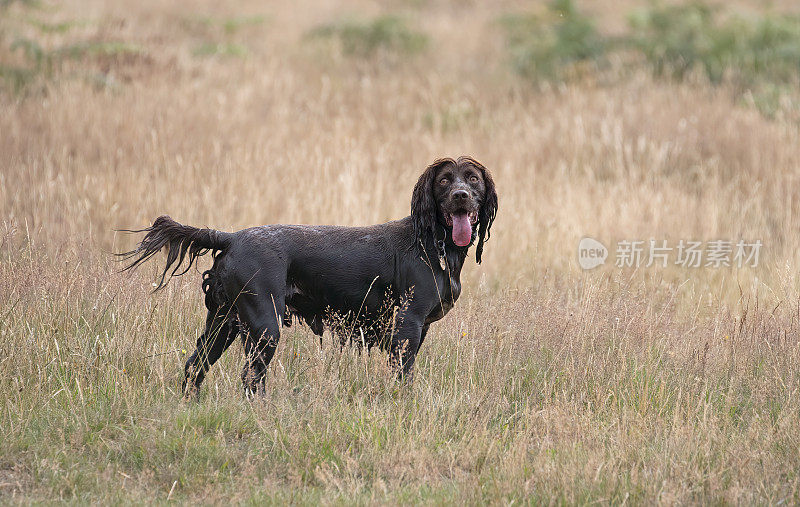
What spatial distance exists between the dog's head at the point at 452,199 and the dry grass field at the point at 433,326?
0.86m

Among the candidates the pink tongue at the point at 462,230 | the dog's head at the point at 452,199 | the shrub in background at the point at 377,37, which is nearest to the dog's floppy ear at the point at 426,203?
the dog's head at the point at 452,199

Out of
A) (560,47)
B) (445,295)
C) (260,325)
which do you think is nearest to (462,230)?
(445,295)

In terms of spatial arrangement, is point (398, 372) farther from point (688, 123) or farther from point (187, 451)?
point (688, 123)

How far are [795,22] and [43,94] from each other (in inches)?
532

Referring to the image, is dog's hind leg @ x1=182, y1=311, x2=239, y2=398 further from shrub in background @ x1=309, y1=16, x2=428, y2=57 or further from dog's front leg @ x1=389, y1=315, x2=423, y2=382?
shrub in background @ x1=309, y1=16, x2=428, y2=57

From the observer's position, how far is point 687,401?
504 cm

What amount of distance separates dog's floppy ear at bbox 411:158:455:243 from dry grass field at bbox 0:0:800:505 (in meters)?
0.83

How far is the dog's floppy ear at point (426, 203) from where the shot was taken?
509 centimetres

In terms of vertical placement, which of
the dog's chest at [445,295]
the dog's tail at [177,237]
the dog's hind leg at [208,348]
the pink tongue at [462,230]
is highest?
the pink tongue at [462,230]

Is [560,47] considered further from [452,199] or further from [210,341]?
[210,341]

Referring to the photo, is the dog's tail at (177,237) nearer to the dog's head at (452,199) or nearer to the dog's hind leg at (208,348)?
the dog's hind leg at (208,348)

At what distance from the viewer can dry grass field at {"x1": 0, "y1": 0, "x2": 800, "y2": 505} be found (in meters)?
4.27

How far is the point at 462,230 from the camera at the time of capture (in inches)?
198

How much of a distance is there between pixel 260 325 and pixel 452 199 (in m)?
1.29
